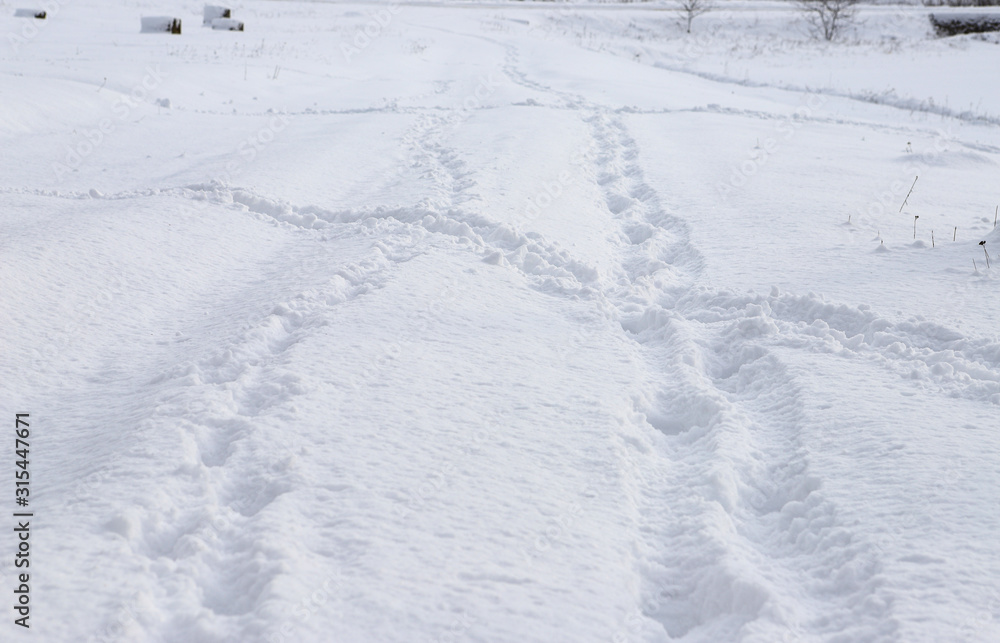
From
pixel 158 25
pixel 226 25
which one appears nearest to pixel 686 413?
pixel 158 25

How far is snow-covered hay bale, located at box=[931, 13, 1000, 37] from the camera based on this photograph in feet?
116

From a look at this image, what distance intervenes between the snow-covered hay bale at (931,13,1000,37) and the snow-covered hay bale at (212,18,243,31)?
32159mm

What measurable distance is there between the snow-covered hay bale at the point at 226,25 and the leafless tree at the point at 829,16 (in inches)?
993

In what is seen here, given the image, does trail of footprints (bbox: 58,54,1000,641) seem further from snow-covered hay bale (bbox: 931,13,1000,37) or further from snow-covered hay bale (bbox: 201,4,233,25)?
snow-covered hay bale (bbox: 931,13,1000,37)

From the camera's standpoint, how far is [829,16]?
36.3 m

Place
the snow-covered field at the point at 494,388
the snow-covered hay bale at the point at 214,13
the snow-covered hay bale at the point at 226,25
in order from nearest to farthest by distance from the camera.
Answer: the snow-covered field at the point at 494,388 < the snow-covered hay bale at the point at 226,25 < the snow-covered hay bale at the point at 214,13

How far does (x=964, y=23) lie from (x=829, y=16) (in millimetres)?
6398

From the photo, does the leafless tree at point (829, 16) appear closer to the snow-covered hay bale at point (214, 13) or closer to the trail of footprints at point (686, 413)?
the snow-covered hay bale at point (214, 13)

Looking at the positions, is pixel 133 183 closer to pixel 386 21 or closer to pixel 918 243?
pixel 918 243

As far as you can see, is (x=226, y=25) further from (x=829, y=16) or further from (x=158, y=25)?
(x=829, y=16)

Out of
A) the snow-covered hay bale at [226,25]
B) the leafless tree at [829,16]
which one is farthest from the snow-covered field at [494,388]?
the leafless tree at [829,16]

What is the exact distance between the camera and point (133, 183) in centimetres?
627

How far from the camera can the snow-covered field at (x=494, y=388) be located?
2154 millimetres

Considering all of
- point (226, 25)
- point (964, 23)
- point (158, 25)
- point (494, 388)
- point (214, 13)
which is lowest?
point (494, 388)
